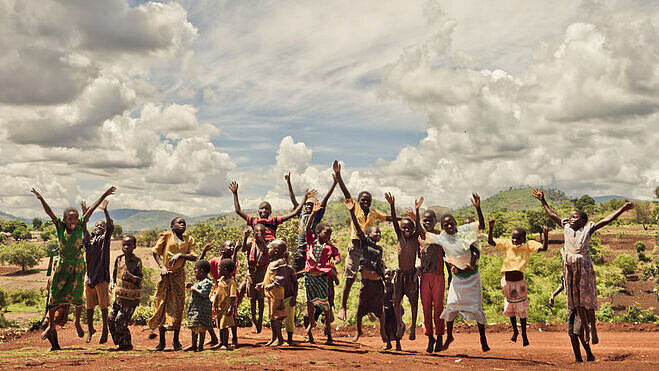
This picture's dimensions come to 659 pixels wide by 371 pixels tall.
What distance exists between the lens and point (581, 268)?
800cm

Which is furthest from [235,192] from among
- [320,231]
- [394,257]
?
[394,257]

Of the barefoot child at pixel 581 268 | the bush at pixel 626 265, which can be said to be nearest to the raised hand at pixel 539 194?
the barefoot child at pixel 581 268

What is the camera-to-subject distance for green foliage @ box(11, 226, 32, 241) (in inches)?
5285

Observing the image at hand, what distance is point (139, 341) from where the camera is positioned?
11062 millimetres

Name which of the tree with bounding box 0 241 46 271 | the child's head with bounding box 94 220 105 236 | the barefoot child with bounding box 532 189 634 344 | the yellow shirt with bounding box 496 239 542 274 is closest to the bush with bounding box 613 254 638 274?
the yellow shirt with bounding box 496 239 542 274

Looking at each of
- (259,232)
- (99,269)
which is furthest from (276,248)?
(99,269)

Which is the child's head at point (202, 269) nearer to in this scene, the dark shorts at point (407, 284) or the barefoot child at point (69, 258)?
the barefoot child at point (69, 258)

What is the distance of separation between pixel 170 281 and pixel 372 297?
4050 millimetres

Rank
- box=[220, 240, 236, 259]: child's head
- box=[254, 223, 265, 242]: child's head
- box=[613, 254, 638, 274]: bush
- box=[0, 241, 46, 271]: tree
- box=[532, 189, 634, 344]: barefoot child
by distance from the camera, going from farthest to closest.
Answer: box=[0, 241, 46, 271]: tree
box=[613, 254, 638, 274]: bush
box=[254, 223, 265, 242]: child's head
box=[220, 240, 236, 259]: child's head
box=[532, 189, 634, 344]: barefoot child

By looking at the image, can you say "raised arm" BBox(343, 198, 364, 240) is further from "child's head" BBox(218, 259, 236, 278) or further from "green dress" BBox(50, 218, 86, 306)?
"green dress" BBox(50, 218, 86, 306)

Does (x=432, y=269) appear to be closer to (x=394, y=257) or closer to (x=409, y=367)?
(x=409, y=367)

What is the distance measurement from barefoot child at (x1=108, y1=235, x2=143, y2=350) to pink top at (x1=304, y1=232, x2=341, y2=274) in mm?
3469

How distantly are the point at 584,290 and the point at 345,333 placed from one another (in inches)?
280

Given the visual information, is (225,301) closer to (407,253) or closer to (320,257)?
(320,257)
